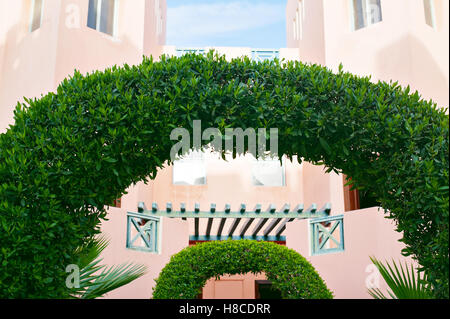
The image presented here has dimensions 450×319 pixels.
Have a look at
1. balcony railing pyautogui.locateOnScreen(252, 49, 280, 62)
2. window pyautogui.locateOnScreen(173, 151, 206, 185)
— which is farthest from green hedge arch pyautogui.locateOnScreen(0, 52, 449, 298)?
balcony railing pyautogui.locateOnScreen(252, 49, 280, 62)

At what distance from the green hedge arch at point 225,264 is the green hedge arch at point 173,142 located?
7.69 ft

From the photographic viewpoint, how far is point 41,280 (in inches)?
187

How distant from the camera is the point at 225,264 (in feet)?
25.6

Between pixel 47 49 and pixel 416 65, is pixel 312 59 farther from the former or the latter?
pixel 47 49

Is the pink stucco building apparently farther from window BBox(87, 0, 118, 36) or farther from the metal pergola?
the metal pergola

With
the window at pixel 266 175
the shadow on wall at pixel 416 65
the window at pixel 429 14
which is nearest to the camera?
the shadow on wall at pixel 416 65

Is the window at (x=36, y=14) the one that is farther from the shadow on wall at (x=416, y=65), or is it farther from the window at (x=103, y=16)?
the shadow on wall at (x=416, y=65)

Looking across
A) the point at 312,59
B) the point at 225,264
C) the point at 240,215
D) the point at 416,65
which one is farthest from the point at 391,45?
the point at 225,264

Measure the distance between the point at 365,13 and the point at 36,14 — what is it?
24.5 ft

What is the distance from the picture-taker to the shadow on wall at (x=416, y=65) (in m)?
9.59

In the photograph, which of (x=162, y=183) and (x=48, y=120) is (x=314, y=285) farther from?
(x=162, y=183)

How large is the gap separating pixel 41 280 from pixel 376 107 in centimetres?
387

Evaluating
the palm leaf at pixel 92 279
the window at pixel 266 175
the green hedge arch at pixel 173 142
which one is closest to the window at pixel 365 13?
the window at pixel 266 175
